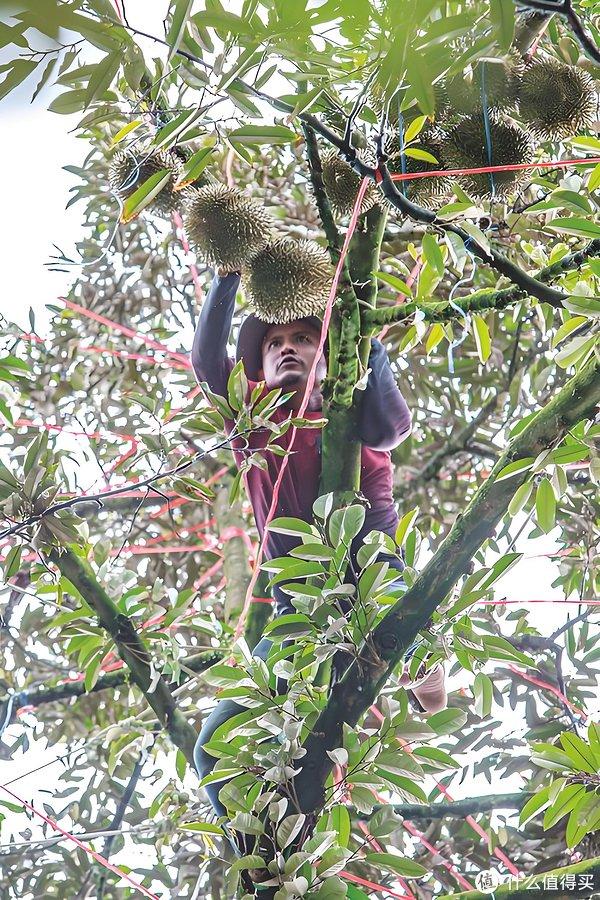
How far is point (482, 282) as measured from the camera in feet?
5.93

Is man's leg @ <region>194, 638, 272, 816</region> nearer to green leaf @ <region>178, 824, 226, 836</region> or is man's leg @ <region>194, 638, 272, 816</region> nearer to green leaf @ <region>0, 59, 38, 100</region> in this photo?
green leaf @ <region>178, 824, 226, 836</region>

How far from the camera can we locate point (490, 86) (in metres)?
0.98

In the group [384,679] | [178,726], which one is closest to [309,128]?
[384,679]

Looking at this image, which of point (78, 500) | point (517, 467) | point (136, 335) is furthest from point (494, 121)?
point (136, 335)

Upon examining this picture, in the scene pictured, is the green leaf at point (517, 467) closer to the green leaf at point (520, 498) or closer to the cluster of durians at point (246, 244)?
the green leaf at point (520, 498)

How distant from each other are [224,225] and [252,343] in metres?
0.24

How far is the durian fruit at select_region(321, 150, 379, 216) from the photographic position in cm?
112

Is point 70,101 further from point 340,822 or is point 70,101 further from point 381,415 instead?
point 340,822

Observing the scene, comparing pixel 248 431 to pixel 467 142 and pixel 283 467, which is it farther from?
pixel 467 142

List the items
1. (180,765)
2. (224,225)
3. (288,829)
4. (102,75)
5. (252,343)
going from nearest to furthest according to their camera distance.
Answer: (102,75)
(288,829)
(224,225)
(252,343)
(180,765)

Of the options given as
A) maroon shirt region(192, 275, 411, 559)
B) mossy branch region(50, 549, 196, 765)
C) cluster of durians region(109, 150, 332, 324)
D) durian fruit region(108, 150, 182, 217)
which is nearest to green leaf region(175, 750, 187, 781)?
mossy branch region(50, 549, 196, 765)

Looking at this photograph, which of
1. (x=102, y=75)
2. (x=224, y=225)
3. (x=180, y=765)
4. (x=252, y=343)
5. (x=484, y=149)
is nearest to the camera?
(x=102, y=75)

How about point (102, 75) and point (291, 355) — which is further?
point (291, 355)

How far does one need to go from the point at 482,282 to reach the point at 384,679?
1.09 metres
